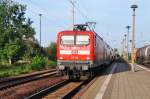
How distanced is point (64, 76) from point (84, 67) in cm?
208

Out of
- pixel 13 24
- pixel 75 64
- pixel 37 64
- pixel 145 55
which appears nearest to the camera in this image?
pixel 75 64

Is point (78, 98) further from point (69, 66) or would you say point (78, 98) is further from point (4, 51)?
point (4, 51)

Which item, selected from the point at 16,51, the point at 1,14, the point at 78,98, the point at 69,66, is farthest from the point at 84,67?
the point at 1,14

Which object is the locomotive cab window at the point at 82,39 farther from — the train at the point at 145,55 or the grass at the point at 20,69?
the train at the point at 145,55

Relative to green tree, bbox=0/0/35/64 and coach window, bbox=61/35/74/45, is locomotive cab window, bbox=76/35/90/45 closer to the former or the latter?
coach window, bbox=61/35/74/45

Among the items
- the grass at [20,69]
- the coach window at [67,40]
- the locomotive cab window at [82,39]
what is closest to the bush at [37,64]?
the grass at [20,69]

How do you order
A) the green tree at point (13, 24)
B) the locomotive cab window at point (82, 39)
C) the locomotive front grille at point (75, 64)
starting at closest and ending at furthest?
1. the locomotive front grille at point (75, 64)
2. the locomotive cab window at point (82, 39)
3. the green tree at point (13, 24)

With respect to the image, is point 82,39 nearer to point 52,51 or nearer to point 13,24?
point 52,51

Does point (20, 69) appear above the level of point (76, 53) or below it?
below

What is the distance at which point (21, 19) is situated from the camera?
86.4 m

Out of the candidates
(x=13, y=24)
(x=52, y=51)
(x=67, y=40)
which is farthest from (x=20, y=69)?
(x=13, y=24)

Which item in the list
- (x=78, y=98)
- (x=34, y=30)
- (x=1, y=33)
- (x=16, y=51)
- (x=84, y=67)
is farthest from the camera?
(x=34, y=30)

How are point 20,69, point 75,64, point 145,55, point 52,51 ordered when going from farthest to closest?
point 52,51, point 145,55, point 20,69, point 75,64

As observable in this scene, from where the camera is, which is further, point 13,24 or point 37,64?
point 13,24
